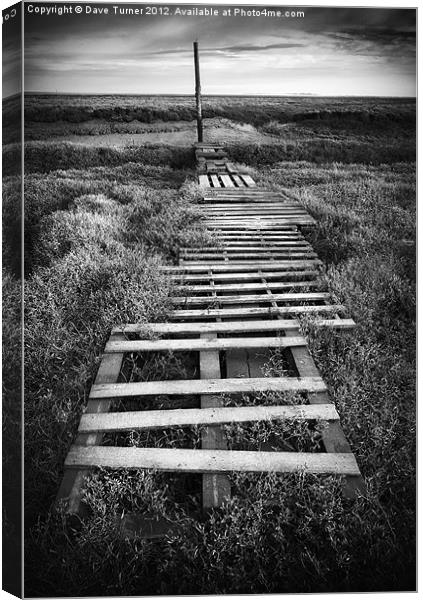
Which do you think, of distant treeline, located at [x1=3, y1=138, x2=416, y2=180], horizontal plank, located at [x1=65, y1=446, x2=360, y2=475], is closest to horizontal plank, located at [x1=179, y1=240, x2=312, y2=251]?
distant treeline, located at [x1=3, y1=138, x2=416, y2=180]

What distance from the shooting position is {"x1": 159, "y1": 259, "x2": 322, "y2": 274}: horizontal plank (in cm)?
442

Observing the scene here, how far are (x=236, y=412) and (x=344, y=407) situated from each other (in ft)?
2.33

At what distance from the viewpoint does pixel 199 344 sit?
3.32 m

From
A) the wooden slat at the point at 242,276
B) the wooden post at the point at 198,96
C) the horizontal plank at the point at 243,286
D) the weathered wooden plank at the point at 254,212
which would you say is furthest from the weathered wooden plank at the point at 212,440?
the weathered wooden plank at the point at 254,212

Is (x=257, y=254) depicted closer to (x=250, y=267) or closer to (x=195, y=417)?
(x=250, y=267)

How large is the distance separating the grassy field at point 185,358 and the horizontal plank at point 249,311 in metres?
0.16

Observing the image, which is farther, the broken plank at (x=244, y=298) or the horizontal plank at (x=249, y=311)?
the broken plank at (x=244, y=298)

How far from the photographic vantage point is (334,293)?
4102 millimetres

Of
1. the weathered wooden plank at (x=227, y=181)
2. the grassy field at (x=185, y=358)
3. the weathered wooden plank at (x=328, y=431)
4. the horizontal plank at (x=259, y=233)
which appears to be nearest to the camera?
the grassy field at (x=185, y=358)

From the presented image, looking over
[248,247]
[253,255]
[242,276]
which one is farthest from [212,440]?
[248,247]

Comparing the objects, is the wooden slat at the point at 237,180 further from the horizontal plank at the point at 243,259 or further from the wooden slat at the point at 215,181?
the horizontal plank at the point at 243,259

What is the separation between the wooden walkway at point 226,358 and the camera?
2.42m

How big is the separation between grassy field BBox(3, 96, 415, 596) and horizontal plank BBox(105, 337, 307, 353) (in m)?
0.13

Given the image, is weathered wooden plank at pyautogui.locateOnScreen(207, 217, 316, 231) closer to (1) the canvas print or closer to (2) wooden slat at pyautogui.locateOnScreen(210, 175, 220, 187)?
(2) wooden slat at pyautogui.locateOnScreen(210, 175, 220, 187)
